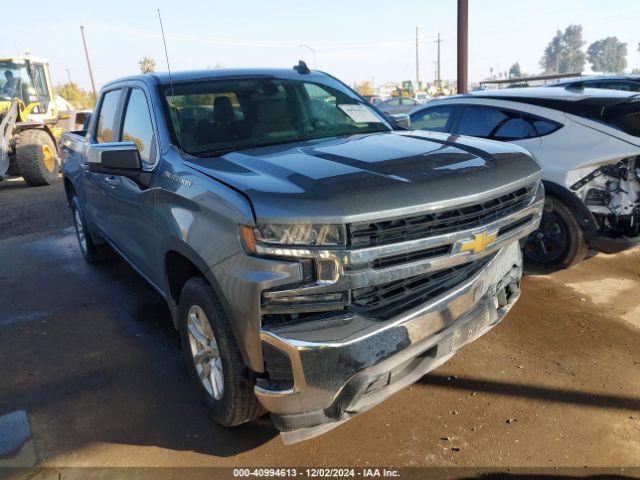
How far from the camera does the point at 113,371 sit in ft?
11.6

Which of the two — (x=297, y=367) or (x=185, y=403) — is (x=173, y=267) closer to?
(x=185, y=403)

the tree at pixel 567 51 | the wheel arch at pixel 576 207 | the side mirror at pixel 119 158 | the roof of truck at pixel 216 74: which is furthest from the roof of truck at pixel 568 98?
the tree at pixel 567 51

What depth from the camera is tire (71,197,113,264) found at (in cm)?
555

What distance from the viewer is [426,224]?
2.26m

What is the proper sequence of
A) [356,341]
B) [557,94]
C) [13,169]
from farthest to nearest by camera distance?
[13,169] < [557,94] < [356,341]

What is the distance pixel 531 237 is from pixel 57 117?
13034 millimetres

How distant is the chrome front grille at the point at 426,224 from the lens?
7.02 feet

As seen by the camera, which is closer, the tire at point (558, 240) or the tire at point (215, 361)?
the tire at point (215, 361)

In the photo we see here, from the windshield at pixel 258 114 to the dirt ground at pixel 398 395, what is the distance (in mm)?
1604

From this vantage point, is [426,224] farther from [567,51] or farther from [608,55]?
[567,51]

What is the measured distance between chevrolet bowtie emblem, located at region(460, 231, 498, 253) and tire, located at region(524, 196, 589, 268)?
2290mm

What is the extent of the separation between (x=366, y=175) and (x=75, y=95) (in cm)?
5110

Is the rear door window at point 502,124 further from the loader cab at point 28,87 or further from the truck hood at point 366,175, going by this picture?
the loader cab at point 28,87

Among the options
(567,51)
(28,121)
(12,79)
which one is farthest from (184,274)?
(567,51)
